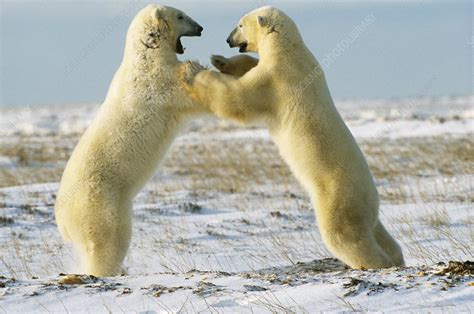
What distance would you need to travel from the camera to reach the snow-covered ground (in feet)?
15.1

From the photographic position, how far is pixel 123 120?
21.5 ft

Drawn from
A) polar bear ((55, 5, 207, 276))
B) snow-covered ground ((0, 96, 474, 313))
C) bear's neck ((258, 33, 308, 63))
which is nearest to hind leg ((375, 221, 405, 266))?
snow-covered ground ((0, 96, 474, 313))

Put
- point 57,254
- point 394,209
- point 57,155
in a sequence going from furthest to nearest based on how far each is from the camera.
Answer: point 57,155
point 394,209
point 57,254

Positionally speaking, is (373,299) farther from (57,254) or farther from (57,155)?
(57,155)

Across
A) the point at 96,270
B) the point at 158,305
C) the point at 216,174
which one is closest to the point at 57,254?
the point at 96,270

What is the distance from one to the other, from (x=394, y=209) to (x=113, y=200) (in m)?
4.83

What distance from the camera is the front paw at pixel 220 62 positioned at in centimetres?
671

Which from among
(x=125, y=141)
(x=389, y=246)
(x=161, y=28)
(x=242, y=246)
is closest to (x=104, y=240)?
(x=125, y=141)

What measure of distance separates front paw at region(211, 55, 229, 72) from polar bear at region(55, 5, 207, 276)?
307mm

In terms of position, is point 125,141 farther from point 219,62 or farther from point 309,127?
point 309,127

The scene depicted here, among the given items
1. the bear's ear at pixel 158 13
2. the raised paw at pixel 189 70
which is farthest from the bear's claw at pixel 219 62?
the bear's ear at pixel 158 13

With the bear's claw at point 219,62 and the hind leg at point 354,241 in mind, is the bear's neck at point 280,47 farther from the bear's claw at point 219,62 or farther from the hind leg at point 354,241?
the hind leg at point 354,241

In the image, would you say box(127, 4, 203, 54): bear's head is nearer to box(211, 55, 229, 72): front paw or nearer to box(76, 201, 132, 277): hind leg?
box(211, 55, 229, 72): front paw

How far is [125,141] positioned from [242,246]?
2.22m
